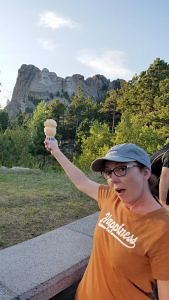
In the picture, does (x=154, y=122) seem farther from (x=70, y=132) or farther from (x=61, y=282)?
(x=61, y=282)

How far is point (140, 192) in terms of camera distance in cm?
134

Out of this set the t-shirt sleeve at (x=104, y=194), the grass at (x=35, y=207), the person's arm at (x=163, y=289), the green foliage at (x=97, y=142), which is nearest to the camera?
the person's arm at (x=163, y=289)

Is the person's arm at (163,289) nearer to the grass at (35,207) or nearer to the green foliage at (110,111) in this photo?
the grass at (35,207)

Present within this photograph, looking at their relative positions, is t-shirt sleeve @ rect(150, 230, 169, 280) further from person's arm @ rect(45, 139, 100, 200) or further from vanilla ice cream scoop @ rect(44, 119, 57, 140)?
vanilla ice cream scoop @ rect(44, 119, 57, 140)

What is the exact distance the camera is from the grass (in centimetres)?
317

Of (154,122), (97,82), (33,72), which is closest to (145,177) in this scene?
(154,122)

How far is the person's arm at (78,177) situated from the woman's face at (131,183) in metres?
0.47

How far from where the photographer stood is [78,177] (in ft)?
6.47

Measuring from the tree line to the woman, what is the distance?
33.5 feet

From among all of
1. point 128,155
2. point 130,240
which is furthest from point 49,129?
point 130,240

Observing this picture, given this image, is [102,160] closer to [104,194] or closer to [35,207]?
[104,194]

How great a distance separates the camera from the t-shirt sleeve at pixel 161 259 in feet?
3.82

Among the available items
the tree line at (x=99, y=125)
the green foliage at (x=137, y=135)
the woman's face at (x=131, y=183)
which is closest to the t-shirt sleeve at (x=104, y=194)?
the woman's face at (x=131, y=183)

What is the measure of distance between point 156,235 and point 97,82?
7384cm
